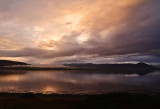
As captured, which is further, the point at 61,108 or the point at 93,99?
the point at 93,99

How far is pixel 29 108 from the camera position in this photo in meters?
13.3

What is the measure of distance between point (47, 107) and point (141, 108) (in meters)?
9.17

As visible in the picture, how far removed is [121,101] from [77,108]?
5.50 meters

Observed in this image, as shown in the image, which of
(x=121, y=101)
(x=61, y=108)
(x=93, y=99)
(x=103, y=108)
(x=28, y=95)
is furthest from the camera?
(x=28, y=95)

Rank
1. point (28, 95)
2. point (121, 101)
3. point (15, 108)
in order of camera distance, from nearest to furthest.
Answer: point (15, 108)
point (121, 101)
point (28, 95)

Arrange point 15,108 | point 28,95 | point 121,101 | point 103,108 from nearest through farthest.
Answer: point 103,108 → point 15,108 → point 121,101 → point 28,95

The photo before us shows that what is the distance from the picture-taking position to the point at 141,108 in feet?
41.5

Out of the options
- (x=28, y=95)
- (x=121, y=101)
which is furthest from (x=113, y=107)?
(x=28, y=95)

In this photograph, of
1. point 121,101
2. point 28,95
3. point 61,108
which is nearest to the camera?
point 61,108

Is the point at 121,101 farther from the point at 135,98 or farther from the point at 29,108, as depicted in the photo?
the point at 29,108

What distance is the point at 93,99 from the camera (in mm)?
17344

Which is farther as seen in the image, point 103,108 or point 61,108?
point 61,108

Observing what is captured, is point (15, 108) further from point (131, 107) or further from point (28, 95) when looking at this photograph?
point (131, 107)

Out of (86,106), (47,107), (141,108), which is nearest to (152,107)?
(141,108)
